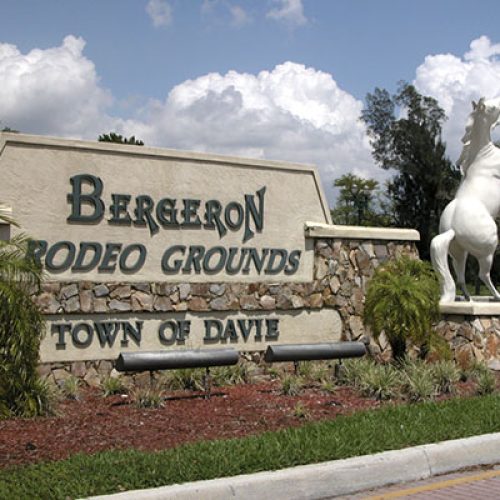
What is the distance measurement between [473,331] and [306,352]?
3.12 meters

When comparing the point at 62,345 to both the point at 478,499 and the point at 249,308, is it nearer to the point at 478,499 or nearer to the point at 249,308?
the point at 249,308

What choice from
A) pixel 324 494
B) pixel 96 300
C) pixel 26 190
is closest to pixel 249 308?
pixel 96 300

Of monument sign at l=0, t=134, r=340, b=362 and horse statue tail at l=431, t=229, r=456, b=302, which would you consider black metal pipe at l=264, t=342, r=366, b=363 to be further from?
horse statue tail at l=431, t=229, r=456, b=302

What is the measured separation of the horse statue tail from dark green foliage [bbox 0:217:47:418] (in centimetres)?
693

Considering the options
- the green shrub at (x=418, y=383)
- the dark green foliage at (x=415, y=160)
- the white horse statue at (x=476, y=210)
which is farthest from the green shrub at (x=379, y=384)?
the dark green foliage at (x=415, y=160)

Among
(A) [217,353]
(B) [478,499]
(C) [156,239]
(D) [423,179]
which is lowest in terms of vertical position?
(B) [478,499]

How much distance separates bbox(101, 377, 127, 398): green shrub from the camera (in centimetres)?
1105

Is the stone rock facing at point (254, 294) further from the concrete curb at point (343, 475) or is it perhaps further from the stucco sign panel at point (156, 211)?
the concrete curb at point (343, 475)

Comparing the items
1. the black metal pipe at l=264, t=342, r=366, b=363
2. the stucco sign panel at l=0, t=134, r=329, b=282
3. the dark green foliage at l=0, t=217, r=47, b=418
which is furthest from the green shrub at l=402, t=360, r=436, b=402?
the dark green foliage at l=0, t=217, r=47, b=418

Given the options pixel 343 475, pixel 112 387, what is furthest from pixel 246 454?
pixel 112 387

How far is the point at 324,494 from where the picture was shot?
6820 millimetres

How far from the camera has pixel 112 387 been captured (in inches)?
437

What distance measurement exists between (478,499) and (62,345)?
6566mm

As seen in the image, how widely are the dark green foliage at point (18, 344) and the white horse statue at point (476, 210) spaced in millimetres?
7031
